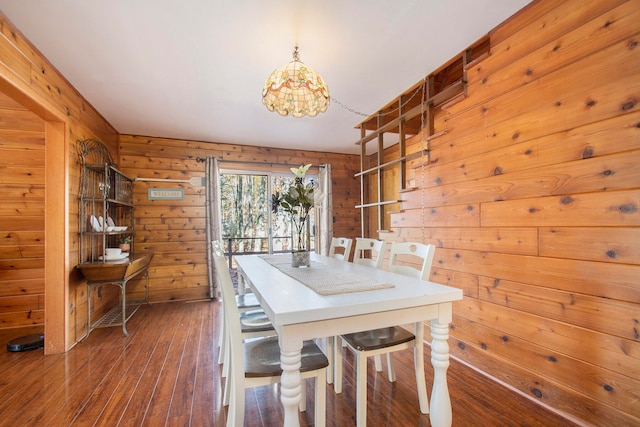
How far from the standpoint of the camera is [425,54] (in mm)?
2182

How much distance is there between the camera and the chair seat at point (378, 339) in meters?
1.49

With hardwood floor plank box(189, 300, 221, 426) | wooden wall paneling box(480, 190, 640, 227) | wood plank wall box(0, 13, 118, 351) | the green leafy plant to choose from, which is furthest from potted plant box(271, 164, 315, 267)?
wood plank wall box(0, 13, 118, 351)

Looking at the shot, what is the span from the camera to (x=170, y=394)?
1.82m

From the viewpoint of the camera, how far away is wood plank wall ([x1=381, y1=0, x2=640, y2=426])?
133 centimetres

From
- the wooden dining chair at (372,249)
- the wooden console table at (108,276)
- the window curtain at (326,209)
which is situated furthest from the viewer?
the window curtain at (326,209)

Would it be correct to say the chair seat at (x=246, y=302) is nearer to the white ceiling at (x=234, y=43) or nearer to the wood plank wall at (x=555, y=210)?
the wood plank wall at (x=555, y=210)

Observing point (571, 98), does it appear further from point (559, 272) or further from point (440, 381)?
point (440, 381)

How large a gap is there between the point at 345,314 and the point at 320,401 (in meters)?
0.46

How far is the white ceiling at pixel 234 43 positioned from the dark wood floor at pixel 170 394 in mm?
2345

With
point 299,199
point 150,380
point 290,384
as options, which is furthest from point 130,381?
point 299,199

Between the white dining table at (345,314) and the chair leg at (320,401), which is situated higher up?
the white dining table at (345,314)

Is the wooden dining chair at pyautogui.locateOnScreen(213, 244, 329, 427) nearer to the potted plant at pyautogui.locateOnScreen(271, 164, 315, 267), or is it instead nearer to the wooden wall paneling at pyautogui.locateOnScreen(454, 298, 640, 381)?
the potted plant at pyautogui.locateOnScreen(271, 164, 315, 267)

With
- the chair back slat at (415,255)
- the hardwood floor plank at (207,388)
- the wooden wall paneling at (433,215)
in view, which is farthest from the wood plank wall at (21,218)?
the wooden wall paneling at (433,215)

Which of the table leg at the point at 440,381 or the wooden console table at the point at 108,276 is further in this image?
the wooden console table at the point at 108,276
